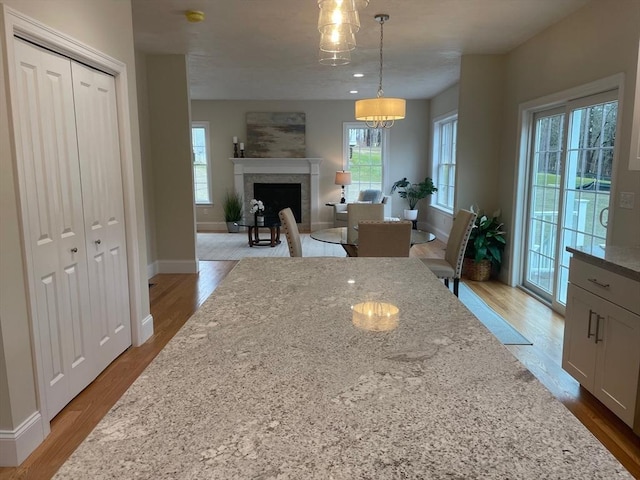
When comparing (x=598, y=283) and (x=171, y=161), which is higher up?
(x=171, y=161)

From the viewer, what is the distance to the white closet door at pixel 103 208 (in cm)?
273

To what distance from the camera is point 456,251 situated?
3961mm

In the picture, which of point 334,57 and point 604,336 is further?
point 604,336

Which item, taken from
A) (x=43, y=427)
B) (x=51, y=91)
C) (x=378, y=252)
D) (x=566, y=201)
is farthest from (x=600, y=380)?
(x=51, y=91)

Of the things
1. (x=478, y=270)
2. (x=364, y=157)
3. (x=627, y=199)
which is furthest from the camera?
(x=364, y=157)

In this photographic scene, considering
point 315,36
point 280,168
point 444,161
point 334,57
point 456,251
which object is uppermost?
point 315,36

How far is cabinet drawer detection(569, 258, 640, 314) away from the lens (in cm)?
217

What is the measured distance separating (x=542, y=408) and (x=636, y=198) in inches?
111

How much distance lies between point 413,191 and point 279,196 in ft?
8.82

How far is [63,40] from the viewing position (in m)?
2.44

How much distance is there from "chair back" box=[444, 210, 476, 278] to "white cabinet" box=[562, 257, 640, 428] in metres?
1.21

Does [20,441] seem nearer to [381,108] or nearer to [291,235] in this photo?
[291,235]

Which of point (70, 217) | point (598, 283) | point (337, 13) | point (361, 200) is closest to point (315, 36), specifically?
point (337, 13)

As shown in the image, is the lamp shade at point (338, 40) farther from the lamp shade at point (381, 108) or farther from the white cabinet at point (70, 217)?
the lamp shade at point (381, 108)
